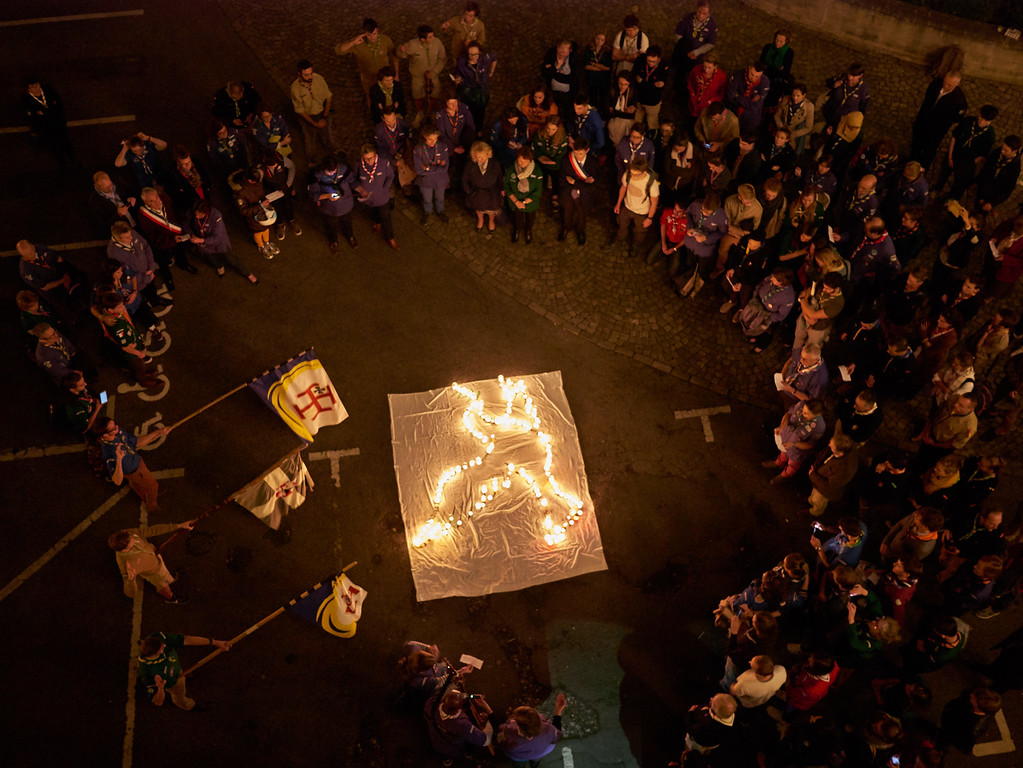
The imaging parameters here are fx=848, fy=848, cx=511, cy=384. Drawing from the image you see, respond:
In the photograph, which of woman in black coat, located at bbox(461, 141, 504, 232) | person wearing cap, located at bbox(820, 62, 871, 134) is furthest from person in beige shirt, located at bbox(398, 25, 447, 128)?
person wearing cap, located at bbox(820, 62, 871, 134)

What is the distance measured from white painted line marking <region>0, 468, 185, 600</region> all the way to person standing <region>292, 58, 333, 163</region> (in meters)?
6.07

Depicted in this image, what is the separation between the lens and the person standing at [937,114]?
13266 millimetres

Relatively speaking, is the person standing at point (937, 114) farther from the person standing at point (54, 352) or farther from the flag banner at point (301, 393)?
the person standing at point (54, 352)

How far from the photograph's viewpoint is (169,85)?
15586 mm

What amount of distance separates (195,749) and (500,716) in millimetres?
3421

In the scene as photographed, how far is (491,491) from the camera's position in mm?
11047

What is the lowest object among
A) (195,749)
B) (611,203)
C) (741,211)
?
(195,749)

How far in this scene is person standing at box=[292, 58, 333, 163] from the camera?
1352 centimetres

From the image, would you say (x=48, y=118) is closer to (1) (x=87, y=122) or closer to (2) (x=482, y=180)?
(1) (x=87, y=122)

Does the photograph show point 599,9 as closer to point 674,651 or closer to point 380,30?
point 380,30

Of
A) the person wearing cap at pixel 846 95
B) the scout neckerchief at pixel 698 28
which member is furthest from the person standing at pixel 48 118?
the person wearing cap at pixel 846 95

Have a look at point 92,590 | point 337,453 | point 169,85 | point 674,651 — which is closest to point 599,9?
point 169,85

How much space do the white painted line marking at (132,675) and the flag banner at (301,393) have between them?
2.32 m

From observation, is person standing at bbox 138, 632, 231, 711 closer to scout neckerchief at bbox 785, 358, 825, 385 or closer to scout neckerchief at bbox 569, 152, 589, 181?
scout neckerchief at bbox 785, 358, 825, 385
